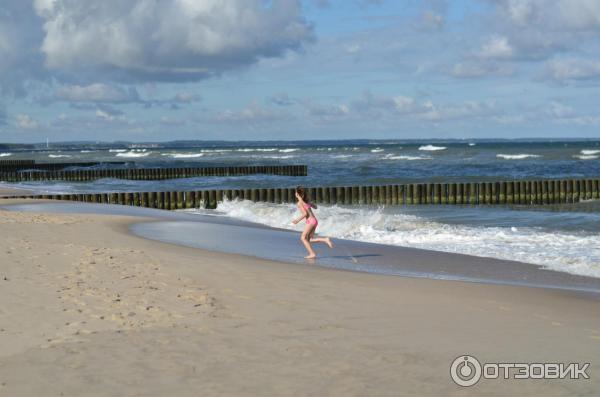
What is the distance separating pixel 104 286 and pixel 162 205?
2039 centimetres

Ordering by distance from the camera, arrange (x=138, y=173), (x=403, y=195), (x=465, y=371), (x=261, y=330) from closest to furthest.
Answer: (x=465, y=371), (x=261, y=330), (x=403, y=195), (x=138, y=173)

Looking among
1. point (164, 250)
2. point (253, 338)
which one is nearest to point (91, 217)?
point (164, 250)

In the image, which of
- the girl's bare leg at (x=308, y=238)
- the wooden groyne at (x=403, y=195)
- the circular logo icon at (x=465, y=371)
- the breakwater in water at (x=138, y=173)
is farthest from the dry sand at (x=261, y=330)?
the breakwater in water at (x=138, y=173)

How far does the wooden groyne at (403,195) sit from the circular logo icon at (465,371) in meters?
23.5

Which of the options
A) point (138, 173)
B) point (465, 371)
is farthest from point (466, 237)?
point (138, 173)

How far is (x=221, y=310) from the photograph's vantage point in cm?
838

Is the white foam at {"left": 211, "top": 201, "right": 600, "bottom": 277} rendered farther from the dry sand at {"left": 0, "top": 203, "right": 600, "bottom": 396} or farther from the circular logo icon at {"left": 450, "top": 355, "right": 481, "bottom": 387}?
the circular logo icon at {"left": 450, "top": 355, "right": 481, "bottom": 387}

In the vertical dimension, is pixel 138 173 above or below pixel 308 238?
below

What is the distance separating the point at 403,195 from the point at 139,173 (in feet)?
87.6

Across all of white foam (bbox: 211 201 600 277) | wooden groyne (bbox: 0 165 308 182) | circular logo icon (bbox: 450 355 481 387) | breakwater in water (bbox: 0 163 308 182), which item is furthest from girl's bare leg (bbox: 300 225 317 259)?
breakwater in water (bbox: 0 163 308 182)

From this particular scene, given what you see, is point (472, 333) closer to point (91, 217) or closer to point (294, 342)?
point (294, 342)

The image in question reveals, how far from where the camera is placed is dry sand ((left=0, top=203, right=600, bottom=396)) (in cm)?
598

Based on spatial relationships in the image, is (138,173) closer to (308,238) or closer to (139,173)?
(139,173)

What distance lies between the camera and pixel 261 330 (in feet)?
24.7
